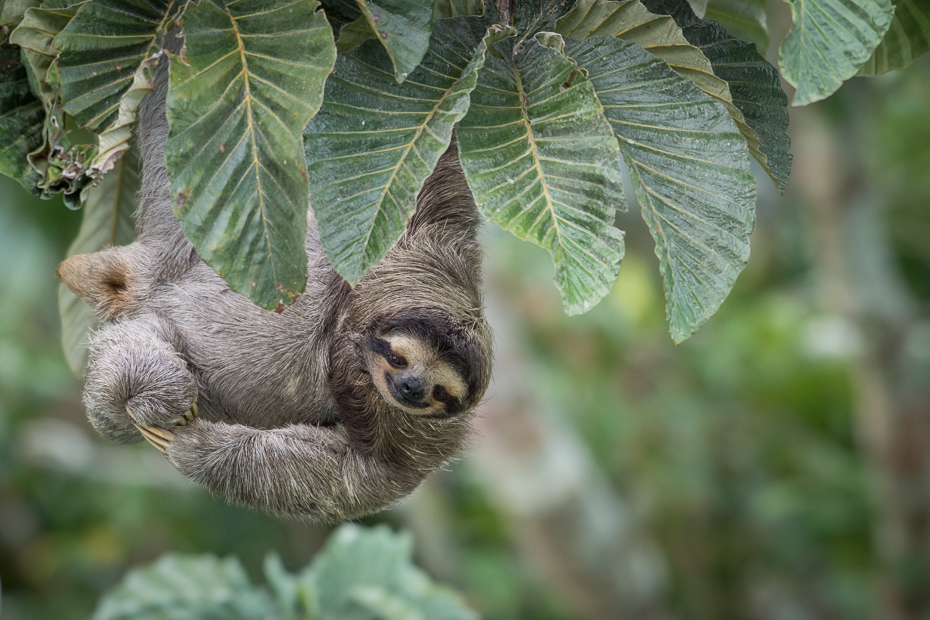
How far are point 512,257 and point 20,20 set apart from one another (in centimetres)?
498

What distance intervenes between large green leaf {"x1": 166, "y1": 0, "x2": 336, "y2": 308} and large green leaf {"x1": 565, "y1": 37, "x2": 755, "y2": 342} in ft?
1.34

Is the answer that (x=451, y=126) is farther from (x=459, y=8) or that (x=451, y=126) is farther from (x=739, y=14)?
(x=739, y=14)

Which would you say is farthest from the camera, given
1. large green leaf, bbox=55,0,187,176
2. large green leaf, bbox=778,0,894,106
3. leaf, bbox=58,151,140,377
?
leaf, bbox=58,151,140,377

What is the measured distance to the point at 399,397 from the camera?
4.73ft

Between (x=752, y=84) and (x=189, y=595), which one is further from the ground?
(x=752, y=84)

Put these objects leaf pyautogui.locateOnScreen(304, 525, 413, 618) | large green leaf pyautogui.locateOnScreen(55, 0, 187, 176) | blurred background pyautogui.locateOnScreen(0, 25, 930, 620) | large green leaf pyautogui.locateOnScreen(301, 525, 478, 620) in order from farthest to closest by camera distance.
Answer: blurred background pyautogui.locateOnScreen(0, 25, 930, 620) → leaf pyautogui.locateOnScreen(304, 525, 413, 618) → large green leaf pyautogui.locateOnScreen(301, 525, 478, 620) → large green leaf pyautogui.locateOnScreen(55, 0, 187, 176)

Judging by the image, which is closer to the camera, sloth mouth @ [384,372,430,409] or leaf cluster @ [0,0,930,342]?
leaf cluster @ [0,0,930,342]

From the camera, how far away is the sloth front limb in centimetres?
159

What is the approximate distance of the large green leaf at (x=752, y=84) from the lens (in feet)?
4.53

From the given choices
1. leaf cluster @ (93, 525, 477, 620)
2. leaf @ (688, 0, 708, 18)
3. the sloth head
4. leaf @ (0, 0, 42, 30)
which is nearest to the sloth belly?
the sloth head

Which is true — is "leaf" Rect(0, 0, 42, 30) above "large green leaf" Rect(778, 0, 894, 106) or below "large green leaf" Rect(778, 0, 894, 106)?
above

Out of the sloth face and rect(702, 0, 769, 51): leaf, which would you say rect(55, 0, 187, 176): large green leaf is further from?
rect(702, 0, 769, 51): leaf

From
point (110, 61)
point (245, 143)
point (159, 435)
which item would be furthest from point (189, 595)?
point (245, 143)

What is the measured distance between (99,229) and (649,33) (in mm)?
1336
